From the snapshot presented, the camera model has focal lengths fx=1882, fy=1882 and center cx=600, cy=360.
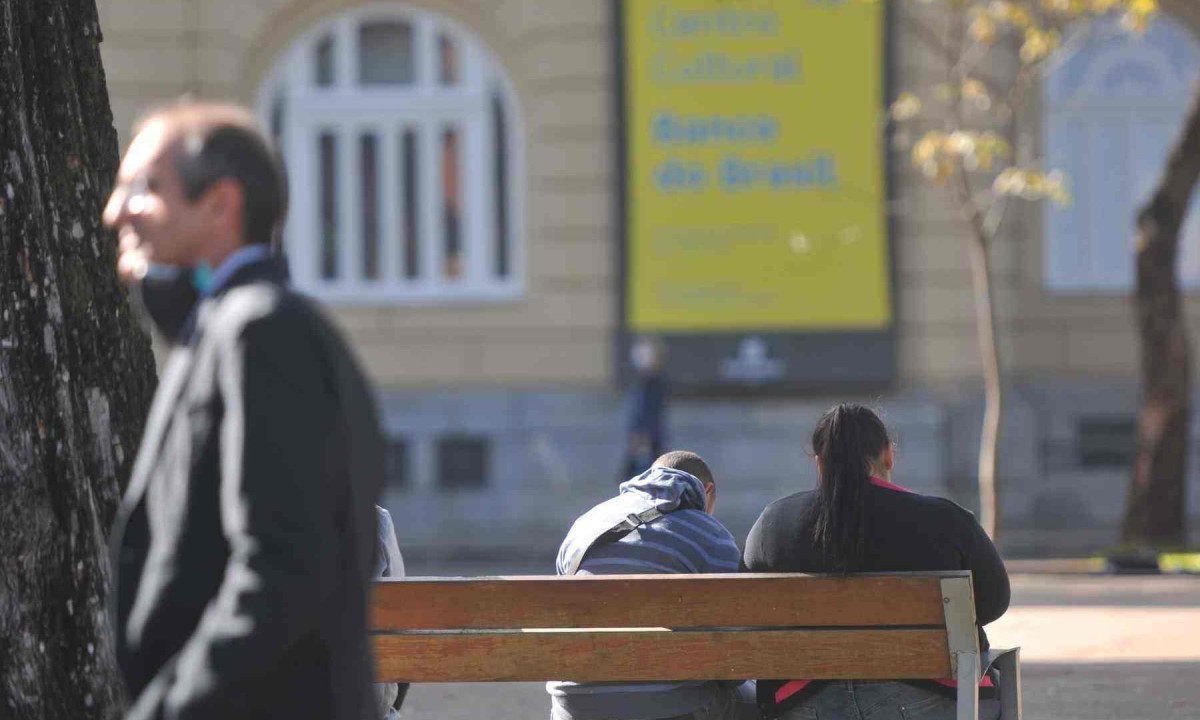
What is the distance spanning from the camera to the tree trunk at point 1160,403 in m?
14.0

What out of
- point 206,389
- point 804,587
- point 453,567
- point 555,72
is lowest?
point 453,567

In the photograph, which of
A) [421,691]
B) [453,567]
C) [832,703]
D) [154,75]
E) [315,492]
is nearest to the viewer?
[315,492]

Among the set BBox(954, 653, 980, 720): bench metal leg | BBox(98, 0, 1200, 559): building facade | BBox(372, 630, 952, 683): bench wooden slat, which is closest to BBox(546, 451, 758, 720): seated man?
BBox(372, 630, 952, 683): bench wooden slat

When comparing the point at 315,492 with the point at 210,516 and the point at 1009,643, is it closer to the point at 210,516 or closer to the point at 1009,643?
the point at 210,516

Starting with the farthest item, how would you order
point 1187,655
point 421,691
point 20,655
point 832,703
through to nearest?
point 1187,655 → point 421,691 → point 832,703 → point 20,655

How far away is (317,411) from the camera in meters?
2.51

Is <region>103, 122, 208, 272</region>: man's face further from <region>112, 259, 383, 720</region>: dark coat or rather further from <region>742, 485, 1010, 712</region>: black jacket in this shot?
<region>742, 485, 1010, 712</region>: black jacket

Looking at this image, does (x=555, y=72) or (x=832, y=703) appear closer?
(x=832, y=703)

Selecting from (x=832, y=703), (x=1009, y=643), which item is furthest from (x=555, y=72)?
(x=832, y=703)

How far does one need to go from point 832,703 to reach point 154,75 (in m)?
13.7

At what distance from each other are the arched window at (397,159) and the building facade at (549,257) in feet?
0.07

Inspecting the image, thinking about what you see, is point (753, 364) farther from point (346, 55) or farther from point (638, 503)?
point (638, 503)

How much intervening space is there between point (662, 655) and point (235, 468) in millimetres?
2403

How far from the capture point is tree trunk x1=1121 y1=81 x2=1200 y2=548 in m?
14.0
